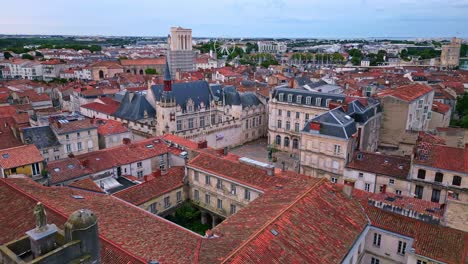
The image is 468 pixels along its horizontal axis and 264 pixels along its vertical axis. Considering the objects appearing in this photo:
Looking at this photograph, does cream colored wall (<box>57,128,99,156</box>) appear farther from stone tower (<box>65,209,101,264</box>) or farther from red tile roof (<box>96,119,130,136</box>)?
stone tower (<box>65,209,101,264</box>)

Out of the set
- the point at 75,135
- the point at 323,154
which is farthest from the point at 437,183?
the point at 75,135

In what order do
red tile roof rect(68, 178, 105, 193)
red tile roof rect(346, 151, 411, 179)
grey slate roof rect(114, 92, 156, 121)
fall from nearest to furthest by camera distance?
red tile roof rect(68, 178, 105, 193)
red tile roof rect(346, 151, 411, 179)
grey slate roof rect(114, 92, 156, 121)

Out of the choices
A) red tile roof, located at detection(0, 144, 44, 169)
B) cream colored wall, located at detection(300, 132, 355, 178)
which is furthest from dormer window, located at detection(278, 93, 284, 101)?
red tile roof, located at detection(0, 144, 44, 169)

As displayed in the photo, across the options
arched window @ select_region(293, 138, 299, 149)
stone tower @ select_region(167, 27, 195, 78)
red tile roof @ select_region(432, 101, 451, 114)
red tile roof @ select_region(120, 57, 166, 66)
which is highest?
stone tower @ select_region(167, 27, 195, 78)

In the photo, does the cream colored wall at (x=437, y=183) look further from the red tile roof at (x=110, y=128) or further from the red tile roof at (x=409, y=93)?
the red tile roof at (x=110, y=128)

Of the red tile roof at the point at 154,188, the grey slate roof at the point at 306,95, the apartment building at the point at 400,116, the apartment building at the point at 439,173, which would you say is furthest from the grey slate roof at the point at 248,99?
the apartment building at the point at 439,173

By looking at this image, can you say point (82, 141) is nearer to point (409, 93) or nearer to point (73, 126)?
point (73, 126)
